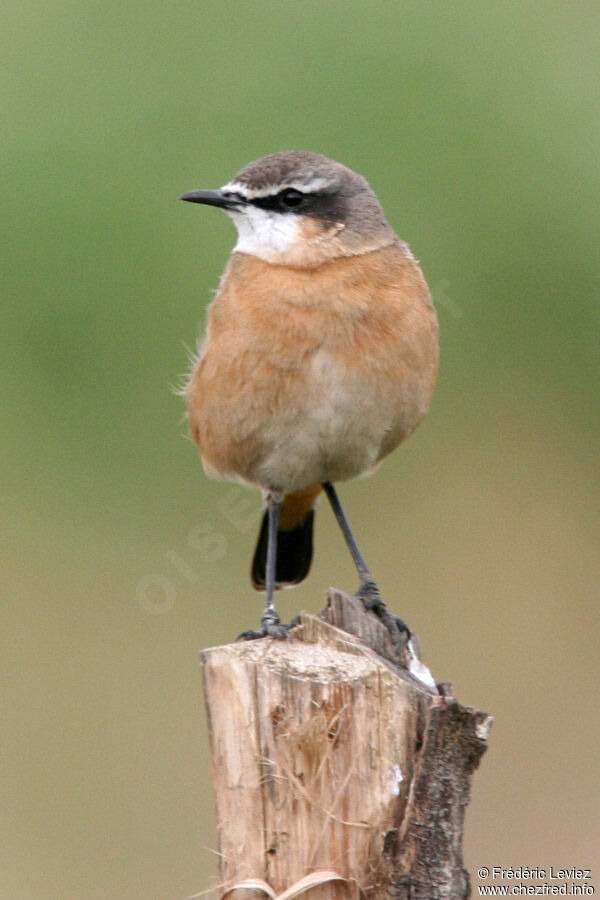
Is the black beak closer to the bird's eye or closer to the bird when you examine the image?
the bird

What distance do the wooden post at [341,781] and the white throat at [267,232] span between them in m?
1.87

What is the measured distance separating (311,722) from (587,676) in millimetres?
4091

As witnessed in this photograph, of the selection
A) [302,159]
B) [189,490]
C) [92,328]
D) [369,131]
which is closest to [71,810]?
[189,490]

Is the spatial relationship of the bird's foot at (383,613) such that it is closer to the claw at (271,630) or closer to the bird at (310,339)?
the bird at (310,339)

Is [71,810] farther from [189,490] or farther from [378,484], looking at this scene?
[378,484]

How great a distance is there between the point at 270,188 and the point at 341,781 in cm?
241

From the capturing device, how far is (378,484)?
8.12 meters

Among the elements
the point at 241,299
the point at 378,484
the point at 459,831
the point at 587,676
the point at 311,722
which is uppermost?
the point at 378,484

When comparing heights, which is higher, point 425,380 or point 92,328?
point 92,328

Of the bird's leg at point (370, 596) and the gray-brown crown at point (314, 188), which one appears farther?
the gray-brown crown at point (314, 188)

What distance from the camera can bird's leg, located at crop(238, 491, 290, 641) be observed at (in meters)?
4.62

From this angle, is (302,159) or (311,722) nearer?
(311,722)

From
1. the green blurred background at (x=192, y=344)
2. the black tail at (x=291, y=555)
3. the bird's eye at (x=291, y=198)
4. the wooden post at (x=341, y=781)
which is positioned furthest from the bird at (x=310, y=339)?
the green blurred background at (x=192, y=344)

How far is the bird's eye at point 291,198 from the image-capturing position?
17.0 feet
